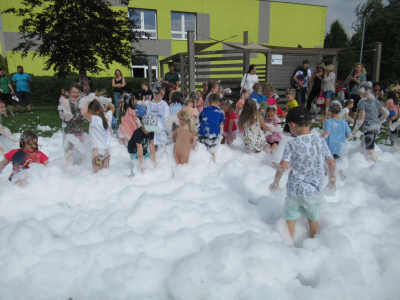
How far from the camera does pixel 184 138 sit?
14.8 feet

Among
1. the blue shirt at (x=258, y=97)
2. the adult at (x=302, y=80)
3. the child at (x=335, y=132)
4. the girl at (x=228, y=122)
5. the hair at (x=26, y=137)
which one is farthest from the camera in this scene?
the adult at (x=302, y=80)

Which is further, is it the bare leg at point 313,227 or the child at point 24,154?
the child at point 24,154

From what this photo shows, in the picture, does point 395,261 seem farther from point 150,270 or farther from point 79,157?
point 79,157

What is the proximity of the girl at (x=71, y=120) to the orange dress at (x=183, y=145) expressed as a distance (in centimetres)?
168

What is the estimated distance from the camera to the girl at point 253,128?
502 centimetres

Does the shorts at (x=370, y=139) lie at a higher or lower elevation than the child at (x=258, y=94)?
lower

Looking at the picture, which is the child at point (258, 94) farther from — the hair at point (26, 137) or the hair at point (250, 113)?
the hair at point (26, 137)

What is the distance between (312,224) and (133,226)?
1.84 meters

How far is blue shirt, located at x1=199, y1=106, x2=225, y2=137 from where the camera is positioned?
4.93 metres

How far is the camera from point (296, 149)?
8.16 feet

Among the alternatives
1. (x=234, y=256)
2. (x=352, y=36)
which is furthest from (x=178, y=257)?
(x=352, y=36)

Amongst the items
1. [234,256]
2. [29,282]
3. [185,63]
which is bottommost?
[29,282]

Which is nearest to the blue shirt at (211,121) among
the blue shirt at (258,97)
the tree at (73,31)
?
the blue shirt at (258,97)

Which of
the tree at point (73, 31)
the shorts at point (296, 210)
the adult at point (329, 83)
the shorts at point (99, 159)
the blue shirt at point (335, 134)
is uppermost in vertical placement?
the tree at point (73, 31)
